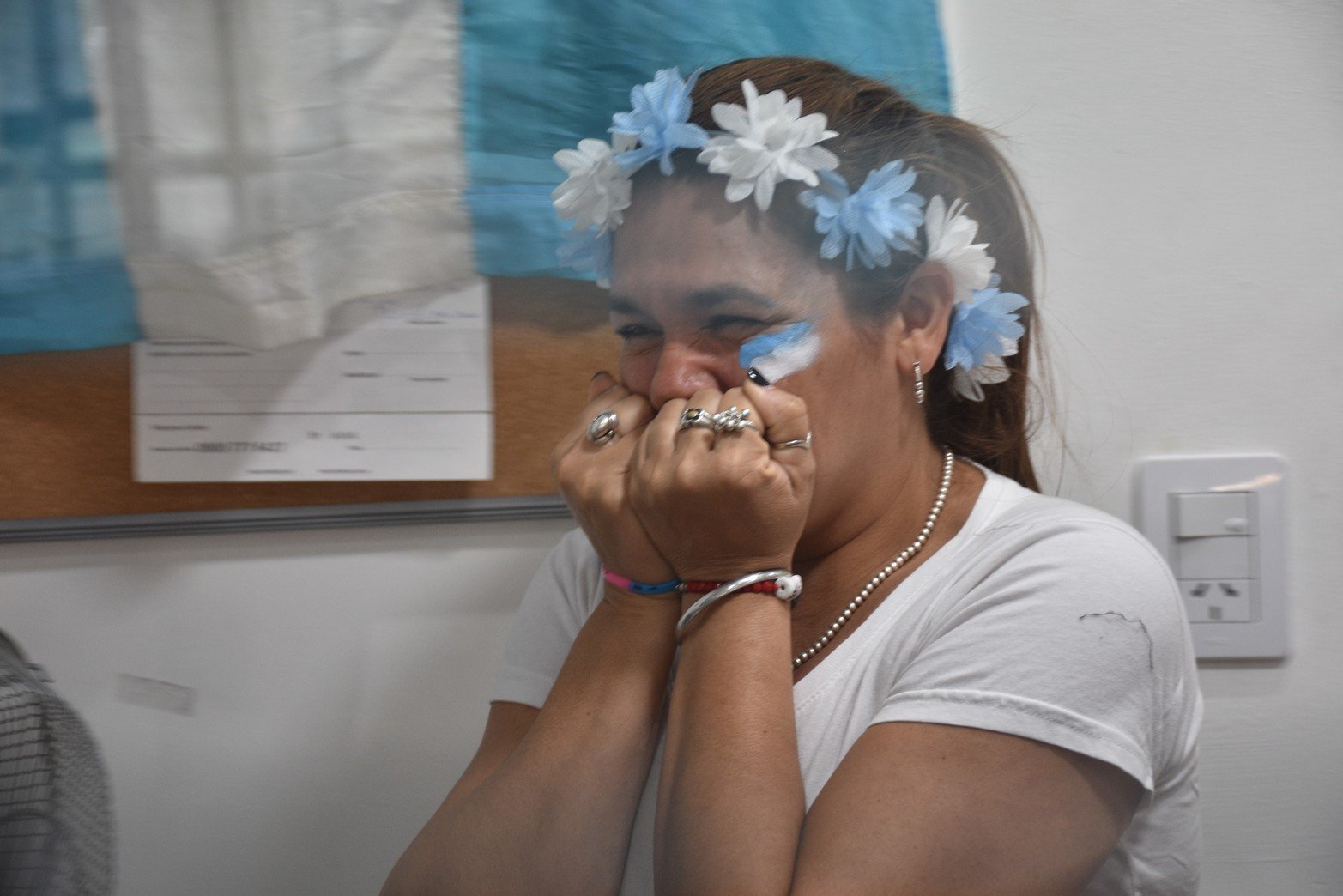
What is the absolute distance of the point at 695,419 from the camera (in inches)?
26.2

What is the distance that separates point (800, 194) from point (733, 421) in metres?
0.16

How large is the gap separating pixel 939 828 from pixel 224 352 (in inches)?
23.9

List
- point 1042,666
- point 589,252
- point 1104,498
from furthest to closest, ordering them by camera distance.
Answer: point 1104,498
point 589,252
point 1042,666

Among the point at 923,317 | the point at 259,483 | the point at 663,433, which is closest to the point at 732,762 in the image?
the point at 663,433

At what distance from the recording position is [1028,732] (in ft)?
1.84

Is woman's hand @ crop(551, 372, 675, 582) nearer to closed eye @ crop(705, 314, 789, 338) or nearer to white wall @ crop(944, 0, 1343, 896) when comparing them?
closed eye @ crop(705, 314, 789, 338)

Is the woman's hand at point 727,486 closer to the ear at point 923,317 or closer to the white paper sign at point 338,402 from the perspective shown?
the ear at point 923,317

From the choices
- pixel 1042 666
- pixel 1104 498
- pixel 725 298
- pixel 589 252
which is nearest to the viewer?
pixel 1042 666

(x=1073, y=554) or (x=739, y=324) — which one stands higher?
(x=739, y=324)

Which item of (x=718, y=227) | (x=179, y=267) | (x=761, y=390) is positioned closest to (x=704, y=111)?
(x=718, y=227)

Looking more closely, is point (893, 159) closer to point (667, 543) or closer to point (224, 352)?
point (667, 543)

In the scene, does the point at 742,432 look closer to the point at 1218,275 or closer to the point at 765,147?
the point at 765,147

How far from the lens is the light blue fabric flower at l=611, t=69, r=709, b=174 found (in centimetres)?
68

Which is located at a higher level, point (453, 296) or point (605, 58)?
point (605, 58)
